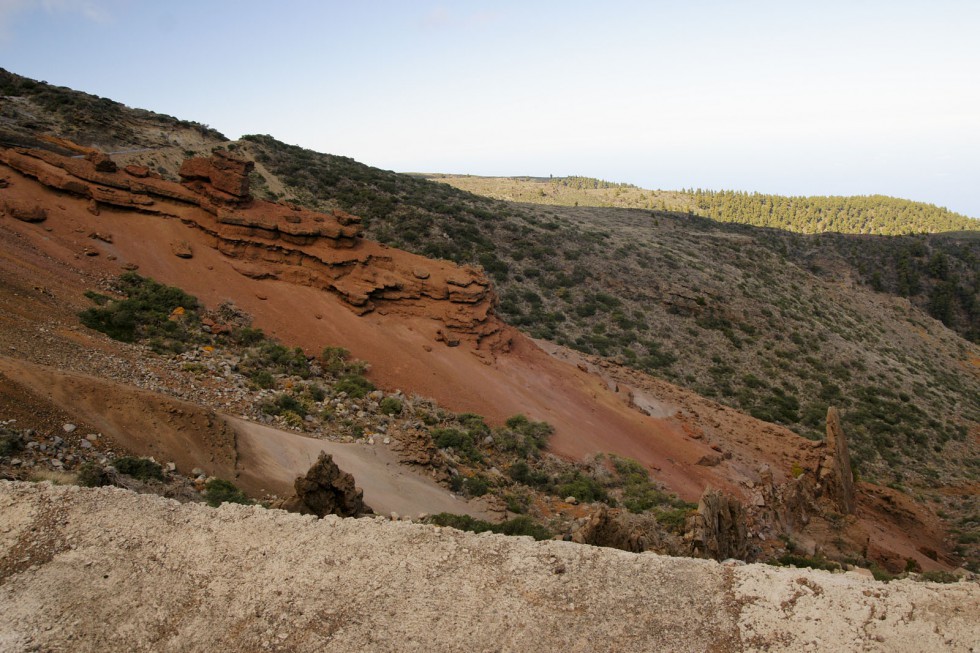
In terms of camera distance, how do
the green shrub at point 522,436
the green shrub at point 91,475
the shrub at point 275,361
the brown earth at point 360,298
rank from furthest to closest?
the brown earth at point 360,298
the green shrub at point 522,436
the shrub at point 275,361
the green shrub at point 91,475

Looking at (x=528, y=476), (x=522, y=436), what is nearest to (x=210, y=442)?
(x=528, y=476)

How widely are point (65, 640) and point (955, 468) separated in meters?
29.6

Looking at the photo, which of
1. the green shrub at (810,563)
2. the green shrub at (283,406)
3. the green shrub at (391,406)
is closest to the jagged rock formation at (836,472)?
the green shrub at (810,563)

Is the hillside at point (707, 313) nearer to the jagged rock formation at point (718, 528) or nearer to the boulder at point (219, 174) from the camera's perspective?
the boulder at point (219, 174)

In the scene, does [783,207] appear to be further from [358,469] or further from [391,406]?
[358,469]

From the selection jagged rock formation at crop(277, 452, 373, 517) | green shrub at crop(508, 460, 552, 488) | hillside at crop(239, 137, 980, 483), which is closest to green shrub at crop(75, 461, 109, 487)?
jagged rock formation at crop(277, 452, 373, 517)

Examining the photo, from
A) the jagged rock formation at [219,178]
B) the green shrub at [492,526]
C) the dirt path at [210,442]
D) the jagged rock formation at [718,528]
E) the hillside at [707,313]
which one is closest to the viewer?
the dirt path at [210,442]

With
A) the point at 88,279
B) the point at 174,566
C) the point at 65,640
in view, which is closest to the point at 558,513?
the point at 174,566

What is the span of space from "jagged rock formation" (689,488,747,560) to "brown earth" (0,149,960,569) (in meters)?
3.88

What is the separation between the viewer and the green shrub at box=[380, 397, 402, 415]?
1362 cm

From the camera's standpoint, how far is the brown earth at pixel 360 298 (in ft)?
51.0

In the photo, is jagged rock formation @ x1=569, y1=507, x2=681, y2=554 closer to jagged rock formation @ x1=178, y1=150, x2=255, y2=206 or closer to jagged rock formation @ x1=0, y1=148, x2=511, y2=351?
jagged rock formation @ x1=0, y1=148, x2=511, y2=351

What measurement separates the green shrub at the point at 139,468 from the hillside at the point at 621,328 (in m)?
7.20

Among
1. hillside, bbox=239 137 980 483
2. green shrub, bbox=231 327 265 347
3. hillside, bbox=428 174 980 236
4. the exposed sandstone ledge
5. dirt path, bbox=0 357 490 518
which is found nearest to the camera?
the exposed sandstone ledge
